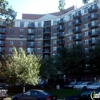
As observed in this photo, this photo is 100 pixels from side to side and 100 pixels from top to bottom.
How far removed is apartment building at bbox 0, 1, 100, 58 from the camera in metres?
67.6

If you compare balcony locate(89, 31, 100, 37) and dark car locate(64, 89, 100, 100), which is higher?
balcony locate(89, 31, 100, 37)

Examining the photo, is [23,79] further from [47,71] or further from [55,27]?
[55,27]

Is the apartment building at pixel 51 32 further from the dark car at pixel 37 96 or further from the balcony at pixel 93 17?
the dark car at pixel 37 96

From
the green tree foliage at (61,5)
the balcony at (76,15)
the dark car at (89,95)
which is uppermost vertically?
the balcony at (76,15)

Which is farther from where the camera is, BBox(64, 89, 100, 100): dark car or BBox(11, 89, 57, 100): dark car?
BBox(11, 89, 57, 100): dark car

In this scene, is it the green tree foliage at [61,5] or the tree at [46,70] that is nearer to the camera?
the green tree foliage at [61,5]

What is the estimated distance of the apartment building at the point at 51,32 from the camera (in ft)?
222

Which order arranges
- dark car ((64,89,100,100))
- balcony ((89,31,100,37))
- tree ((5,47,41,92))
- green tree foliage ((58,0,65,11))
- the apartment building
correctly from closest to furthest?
green tree foliage ((58,0,65,11))
dark car ((64,89,100,100))
tree ((5,47,41,92))
balcony ((89,31,100,37))
the apartment building

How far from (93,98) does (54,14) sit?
77.2 meters

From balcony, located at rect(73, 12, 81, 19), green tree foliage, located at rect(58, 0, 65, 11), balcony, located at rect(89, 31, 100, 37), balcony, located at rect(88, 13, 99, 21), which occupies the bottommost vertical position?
green tree foliage, located at rect(58, 0, 65, 11)

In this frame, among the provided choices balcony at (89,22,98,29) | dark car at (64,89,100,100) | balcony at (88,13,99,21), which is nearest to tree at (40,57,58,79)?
balcony at (89,22,98,29)

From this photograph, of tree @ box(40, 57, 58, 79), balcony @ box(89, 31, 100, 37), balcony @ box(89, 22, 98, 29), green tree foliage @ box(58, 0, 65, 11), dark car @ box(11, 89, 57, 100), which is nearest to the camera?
green tree foliage @ box(58, 0, 65, 11)

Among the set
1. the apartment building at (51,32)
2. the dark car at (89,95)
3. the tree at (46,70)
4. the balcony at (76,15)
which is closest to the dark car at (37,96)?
the dark car at (89,95)

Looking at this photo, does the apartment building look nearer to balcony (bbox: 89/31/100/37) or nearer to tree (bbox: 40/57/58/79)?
balcony (bbox: 89/31/100/37)
